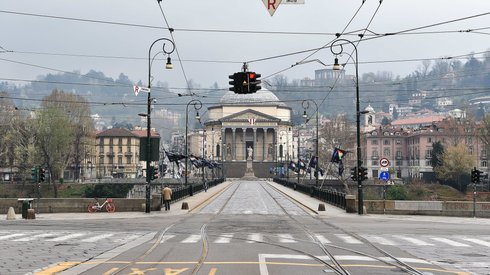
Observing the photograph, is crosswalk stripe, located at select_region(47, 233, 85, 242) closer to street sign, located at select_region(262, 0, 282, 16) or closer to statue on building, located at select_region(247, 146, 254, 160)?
street sign, located at select_region(262, 0, 282, 16)

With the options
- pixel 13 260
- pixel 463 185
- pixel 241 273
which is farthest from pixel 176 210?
pixel 463 185

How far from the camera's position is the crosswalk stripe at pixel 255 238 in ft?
72.6

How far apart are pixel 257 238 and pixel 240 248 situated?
360 cm

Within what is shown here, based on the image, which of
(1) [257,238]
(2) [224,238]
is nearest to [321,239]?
(1) [257,238]

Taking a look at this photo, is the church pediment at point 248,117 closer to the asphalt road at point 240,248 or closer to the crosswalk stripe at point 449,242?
the asphalt road at point 240,248

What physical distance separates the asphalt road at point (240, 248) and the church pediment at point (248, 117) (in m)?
158

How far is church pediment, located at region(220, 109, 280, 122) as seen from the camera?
625 ft

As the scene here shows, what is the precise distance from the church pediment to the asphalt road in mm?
158495

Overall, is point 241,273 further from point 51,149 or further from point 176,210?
point 51,149

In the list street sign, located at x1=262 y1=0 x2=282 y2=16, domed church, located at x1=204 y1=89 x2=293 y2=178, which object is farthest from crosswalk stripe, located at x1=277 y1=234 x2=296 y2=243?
domed church, located at x1=204 y1=89 x2=293 y2=178

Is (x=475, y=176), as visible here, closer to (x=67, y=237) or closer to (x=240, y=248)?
(x=240, y=248)

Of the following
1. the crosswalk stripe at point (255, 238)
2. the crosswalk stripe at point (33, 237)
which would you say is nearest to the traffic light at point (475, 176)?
the crosswalk stripe at point (255, 238)

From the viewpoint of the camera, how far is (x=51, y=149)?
98.4 meters

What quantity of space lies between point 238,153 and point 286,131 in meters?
16.3
